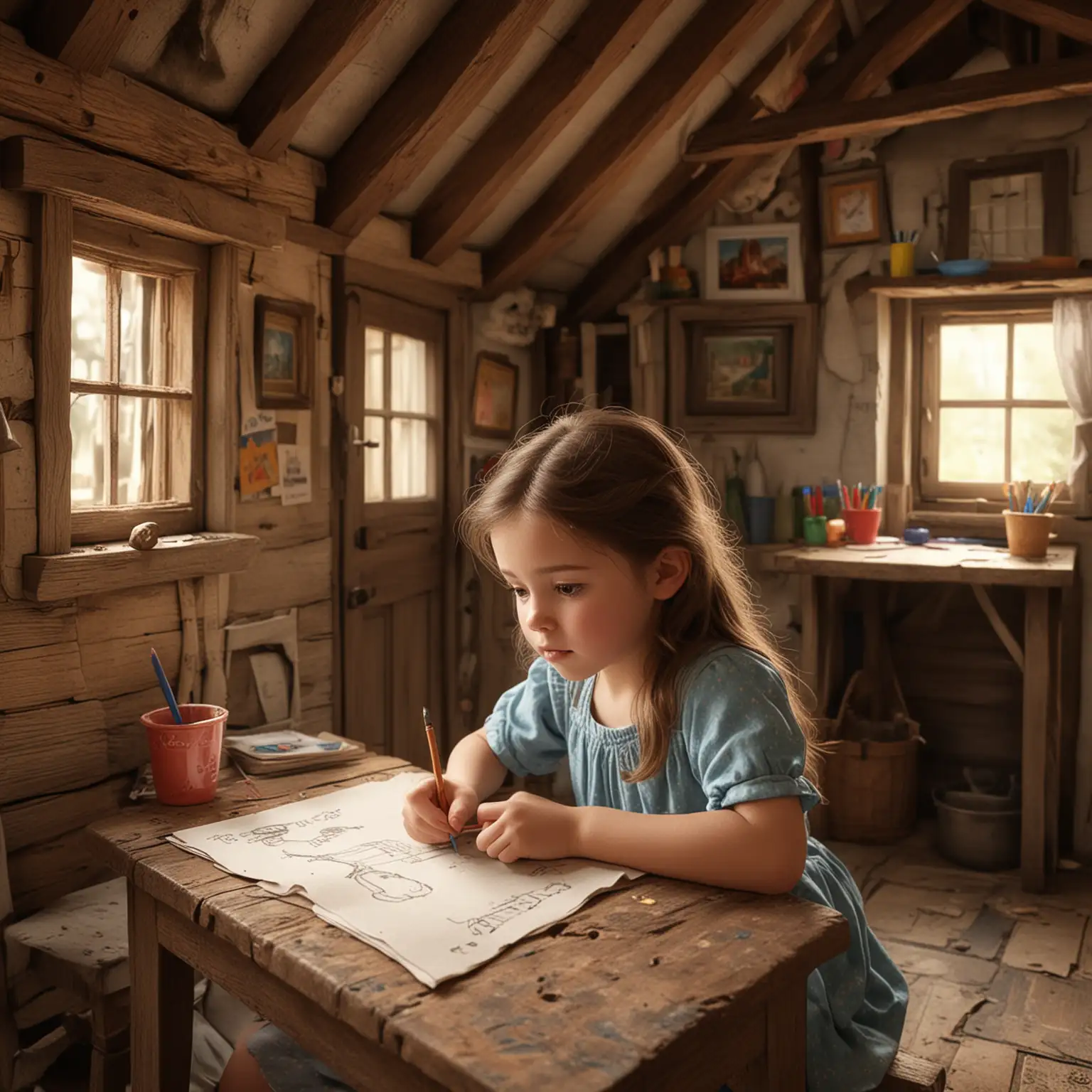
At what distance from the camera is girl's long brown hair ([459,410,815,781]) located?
1.51 m

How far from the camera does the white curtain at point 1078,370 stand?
4016 mm

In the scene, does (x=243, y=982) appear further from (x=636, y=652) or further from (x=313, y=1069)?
(x=636, y=652)

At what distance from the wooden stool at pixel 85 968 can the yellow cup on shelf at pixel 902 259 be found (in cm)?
344

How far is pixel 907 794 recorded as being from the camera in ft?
13.8

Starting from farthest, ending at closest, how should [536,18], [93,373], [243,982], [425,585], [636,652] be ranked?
[425,585], [536,18], [93,373], [636,652], [243,982]

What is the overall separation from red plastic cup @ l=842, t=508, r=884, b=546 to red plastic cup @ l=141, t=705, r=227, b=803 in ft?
9.57

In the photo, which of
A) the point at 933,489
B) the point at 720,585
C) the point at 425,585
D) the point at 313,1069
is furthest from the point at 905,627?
the point at 313,1069

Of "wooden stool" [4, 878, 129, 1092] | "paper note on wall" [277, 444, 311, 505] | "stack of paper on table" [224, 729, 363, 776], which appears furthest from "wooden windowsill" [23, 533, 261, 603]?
"wooden stool" [4, 878, 129, 1092]

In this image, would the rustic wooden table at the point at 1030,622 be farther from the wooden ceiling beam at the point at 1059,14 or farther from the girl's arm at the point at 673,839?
the girl's arm at the point at 673,839

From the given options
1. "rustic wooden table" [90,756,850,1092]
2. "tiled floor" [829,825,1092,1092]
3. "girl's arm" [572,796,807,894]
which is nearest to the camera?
"rustic wooden table" [90,756,850,1092]

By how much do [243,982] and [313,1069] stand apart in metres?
0.23

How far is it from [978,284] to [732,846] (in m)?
3.34

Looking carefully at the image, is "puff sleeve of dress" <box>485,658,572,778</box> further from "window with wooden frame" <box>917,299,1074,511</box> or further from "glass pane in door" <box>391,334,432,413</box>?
"window with wooden frame" <box>917,299,1074,511</box>

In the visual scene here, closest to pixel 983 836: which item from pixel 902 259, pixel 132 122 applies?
pixel 902 259
